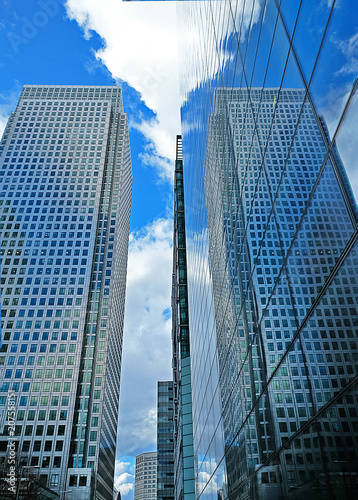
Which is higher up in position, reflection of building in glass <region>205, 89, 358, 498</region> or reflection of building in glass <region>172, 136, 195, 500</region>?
reflection of building in glass <region>172, 136, 195, 500</region>

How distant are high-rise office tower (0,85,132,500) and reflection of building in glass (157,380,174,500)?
17.7 metres

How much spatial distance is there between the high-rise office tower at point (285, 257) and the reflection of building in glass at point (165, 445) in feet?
434

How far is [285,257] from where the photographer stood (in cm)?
1151

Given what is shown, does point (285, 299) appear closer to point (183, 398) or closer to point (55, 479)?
point (183, 398)

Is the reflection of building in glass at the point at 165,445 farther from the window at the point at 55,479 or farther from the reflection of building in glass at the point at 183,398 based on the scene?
the reflection of building in glass at the point at 183,398

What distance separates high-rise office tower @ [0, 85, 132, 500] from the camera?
10950cm

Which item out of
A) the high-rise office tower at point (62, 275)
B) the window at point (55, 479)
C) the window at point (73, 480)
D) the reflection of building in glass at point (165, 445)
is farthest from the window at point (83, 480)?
the reflection of building in glass at point (165, 445)

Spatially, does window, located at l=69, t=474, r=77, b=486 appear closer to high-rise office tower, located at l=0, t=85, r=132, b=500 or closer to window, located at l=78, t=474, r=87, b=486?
high-rise office tower, located at l=0, t=85, r=132, b=500

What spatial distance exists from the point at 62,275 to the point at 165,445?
6882 centimetres

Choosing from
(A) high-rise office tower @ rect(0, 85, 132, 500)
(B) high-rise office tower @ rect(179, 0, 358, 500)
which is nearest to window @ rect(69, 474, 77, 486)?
(A) high-rise office tower @ rect(0, 85, 132, 500)

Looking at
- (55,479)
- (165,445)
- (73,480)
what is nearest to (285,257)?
(55,479)

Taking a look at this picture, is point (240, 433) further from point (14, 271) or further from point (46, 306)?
point (14, 271)

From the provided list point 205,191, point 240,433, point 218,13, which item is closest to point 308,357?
point 240,433

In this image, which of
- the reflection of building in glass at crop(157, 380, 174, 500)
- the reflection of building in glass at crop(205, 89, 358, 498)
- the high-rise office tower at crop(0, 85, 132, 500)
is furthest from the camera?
the reflection of building in glass at crop(157, 380, 174, 500)
